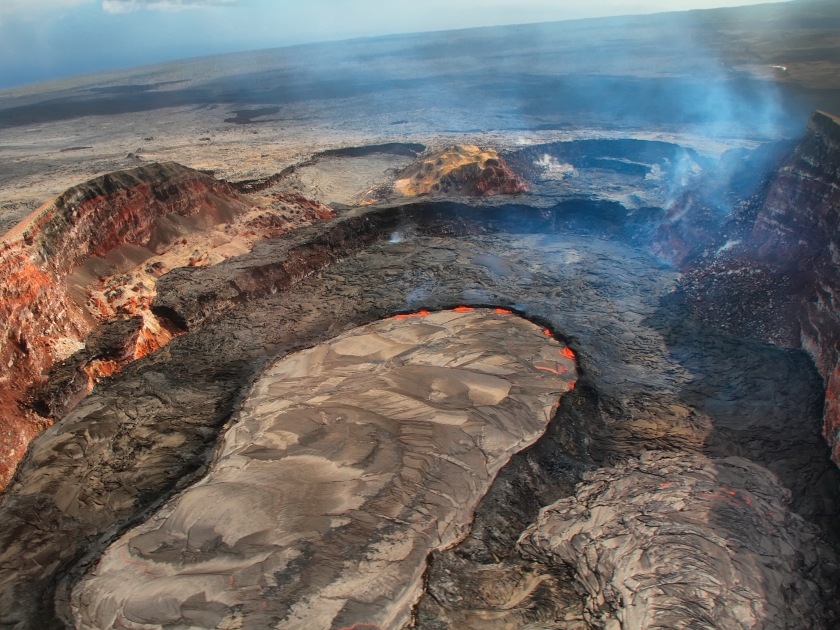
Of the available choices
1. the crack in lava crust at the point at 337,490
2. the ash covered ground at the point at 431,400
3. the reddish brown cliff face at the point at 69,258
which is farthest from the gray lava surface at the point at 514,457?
the reddish brown cliff face at the point at 69,258

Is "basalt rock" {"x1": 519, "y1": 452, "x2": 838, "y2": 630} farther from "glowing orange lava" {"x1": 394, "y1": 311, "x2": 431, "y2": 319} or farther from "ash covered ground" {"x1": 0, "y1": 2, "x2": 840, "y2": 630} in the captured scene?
"glowing orange lava" {"x1": 394, "y1": 311, "x2": 431, "y2": 319}

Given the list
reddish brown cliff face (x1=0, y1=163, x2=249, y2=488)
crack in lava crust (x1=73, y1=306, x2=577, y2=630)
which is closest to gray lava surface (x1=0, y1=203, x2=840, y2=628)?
crack in lava crust (x1=73, y1=306, x2=577, y2=630)

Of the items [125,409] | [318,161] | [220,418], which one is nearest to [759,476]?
[220,418]

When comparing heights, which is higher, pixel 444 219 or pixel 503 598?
pixel 444 219

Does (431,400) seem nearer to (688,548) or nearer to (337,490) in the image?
(337,490)

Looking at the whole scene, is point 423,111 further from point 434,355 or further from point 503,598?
point 503,598

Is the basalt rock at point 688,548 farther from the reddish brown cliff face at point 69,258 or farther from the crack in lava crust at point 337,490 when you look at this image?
the reddish brown cliff face at point 69,258

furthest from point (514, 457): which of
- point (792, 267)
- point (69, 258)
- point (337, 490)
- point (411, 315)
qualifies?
point (69, 258)
